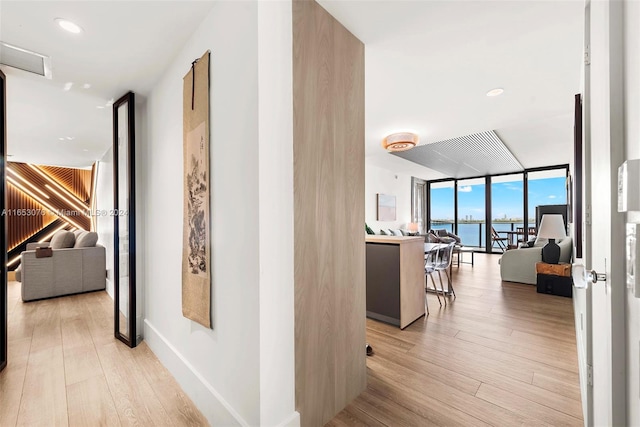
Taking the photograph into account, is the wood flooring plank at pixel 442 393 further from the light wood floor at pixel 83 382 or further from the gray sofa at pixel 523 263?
the gray sofa at pixel 523 263

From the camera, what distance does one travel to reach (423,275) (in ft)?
10.7

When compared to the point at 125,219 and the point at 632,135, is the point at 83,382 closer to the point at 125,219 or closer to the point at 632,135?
the point at 125,219

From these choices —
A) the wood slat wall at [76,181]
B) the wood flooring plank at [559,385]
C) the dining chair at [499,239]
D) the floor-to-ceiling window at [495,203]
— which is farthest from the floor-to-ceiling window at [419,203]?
the wood slat wall at [76,181]

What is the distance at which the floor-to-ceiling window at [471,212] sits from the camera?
29.6 feet

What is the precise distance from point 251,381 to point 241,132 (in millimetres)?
1249

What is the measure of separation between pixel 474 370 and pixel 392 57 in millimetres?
2589

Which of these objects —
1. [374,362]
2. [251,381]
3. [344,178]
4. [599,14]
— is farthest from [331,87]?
[374,362]

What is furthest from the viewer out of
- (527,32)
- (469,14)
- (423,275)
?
(423,275)

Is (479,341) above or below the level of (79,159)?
below

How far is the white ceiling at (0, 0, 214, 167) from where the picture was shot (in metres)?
1.63

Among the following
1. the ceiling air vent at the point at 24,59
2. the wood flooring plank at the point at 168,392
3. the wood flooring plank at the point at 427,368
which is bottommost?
the wood flooring plank at the point at 168,392

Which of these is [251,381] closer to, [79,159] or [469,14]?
[469,14]

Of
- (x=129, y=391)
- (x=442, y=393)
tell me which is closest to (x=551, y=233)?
(x=442, y=393)

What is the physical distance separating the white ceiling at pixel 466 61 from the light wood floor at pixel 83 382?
277 cm
